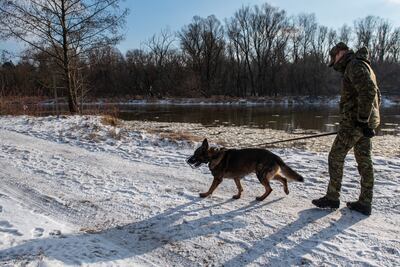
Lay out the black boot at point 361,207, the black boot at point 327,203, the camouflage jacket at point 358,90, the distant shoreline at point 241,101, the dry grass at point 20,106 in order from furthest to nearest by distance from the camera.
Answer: the distant shoreline at point 241,101 < the dry grass at point 20,106 < the black boot at point 327,203 < the black boot at point 361,207 < the camouflage jacket at point 358,90

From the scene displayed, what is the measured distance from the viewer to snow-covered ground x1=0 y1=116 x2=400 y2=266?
12.6ft

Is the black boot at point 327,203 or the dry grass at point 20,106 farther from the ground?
the dry grass at point 20,106

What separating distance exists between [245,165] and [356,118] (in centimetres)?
173

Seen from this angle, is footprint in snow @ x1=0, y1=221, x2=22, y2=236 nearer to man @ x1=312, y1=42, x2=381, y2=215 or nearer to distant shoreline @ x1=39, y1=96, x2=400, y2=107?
man @ x1=312, y1=42, x2=381, y2=215

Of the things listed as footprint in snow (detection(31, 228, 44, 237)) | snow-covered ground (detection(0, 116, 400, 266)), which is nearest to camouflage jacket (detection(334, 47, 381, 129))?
snow-covered ground (detection(0, 116, 400, 266))

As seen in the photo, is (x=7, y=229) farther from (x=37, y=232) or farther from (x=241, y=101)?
(x=241, y=101)

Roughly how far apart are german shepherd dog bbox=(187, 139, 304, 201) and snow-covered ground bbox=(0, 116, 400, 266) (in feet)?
1.03

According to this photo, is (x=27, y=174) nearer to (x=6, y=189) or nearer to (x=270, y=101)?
(x=6, y=189)

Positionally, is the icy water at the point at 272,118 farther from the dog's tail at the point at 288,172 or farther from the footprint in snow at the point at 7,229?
the footprint in snow at the point at 7,229

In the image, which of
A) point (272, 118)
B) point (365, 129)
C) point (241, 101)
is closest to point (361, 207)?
point (365, 129)

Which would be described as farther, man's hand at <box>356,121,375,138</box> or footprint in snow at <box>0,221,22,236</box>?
man's hand at <box>356,121,375,138</box>

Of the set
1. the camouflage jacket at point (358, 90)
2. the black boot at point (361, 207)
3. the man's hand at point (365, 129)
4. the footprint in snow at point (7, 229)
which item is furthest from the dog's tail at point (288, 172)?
the footprint in snow at point (7, 229)

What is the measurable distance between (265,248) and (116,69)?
70162mm

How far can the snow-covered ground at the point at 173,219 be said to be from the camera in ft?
12.6
